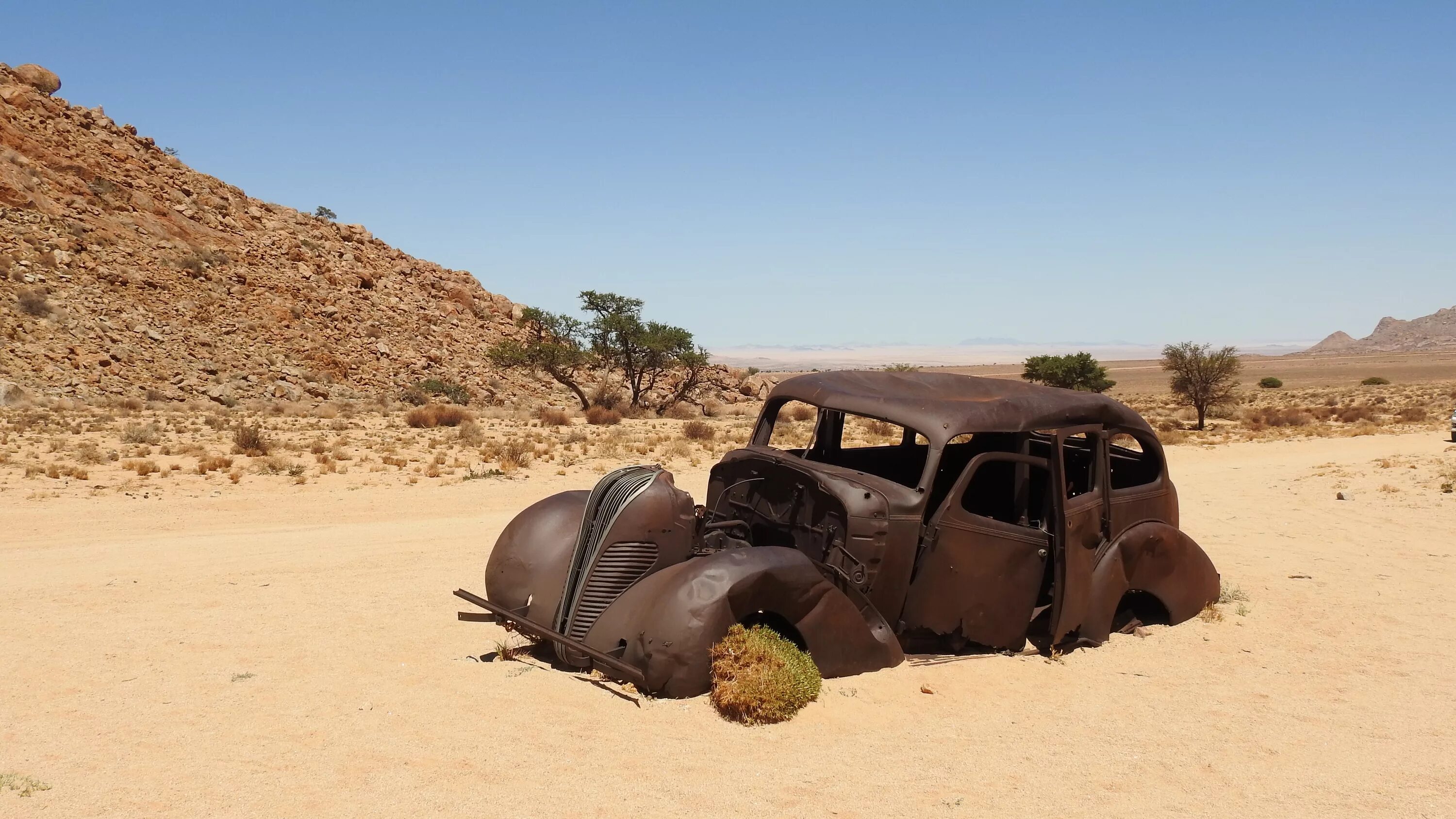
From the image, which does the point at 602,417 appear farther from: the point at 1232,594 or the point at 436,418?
the point at 1232,594

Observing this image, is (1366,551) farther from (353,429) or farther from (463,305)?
(463,305)

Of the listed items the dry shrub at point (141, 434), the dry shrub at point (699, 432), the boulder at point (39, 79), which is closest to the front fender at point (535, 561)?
the dry shrub at point (141, 434)

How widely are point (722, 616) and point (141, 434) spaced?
20.0 metres

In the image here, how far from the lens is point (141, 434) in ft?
68.7

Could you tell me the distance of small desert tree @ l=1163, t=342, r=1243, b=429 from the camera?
111ft

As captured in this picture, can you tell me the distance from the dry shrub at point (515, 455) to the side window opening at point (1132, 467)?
1265 centimetres

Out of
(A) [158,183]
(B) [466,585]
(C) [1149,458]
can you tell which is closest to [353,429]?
(B) [466,585]

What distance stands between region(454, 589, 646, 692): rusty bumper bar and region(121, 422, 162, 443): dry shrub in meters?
17.3

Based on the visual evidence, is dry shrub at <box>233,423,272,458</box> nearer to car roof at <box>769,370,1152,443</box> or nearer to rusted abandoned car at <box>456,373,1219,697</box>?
rusted abandoned car at <box>456,373,1219,697</box>

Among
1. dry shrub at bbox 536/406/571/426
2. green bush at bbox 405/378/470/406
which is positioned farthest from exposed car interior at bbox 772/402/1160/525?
green bush at bbox 405/378/470/406

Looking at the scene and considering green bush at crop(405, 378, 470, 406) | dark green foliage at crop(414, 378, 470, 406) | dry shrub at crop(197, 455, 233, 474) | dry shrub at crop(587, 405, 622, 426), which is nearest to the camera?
dry shrub at crop(197, 455, 233, 474)

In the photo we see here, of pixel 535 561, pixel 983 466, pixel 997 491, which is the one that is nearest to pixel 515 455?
pixel 535 561

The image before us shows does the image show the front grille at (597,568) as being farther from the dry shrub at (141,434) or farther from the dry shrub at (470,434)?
the dry shrub at (141,434)

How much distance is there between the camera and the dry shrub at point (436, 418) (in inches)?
1122
